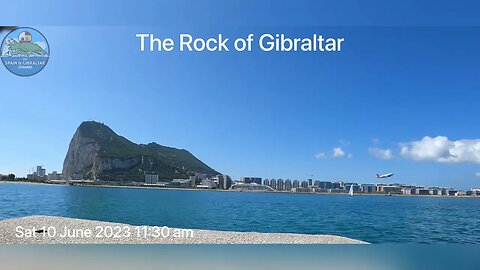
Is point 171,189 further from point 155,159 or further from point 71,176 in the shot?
point 71,176

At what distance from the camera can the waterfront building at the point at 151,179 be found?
23.5ft

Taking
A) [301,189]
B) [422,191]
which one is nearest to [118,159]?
[301,189]

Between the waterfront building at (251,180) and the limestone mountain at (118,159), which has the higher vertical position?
the limestone mountain at (118,159)

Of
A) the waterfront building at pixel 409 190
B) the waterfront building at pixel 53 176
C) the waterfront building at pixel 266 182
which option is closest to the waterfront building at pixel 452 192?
the waterfront building at pixel 409 190

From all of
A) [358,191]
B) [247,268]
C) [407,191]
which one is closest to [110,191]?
[247,268]

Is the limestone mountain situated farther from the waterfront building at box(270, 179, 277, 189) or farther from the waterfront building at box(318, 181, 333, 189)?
the waterfront building at box(318, 181, 333, 189)

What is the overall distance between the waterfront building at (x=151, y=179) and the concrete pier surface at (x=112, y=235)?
108 cm

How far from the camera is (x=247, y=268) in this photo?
5.02 metres

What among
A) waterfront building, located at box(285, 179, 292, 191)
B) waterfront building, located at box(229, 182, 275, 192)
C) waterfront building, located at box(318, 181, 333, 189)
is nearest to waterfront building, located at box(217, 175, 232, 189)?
waterfront building, located at box(229, 182, 275, 192)

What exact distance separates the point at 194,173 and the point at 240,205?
104 cm

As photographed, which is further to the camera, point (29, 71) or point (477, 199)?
point (477, 199)

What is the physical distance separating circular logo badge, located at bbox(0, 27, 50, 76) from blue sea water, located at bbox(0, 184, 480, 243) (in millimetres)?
1962

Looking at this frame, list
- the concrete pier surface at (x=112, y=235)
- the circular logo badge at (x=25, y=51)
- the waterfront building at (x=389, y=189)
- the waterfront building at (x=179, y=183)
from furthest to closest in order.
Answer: the waterfront building at (x=179, y=183), the waterfront building at (x=389, y=189), the concrete pier surface at (x=112, y=235), the circular logo badge at (x=25, y=51)

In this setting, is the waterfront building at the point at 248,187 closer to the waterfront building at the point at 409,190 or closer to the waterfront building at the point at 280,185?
the waterfront building at the point at 280,185
